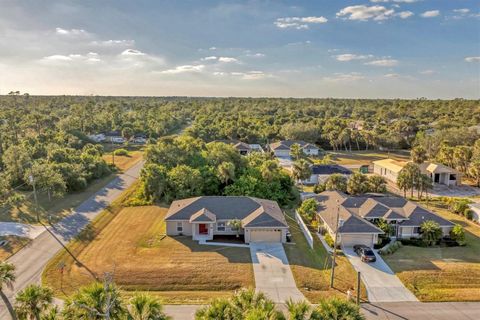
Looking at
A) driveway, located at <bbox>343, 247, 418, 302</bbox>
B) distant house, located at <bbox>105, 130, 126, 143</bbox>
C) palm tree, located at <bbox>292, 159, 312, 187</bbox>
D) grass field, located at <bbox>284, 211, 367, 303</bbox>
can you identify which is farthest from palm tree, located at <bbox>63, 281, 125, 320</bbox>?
distant house, located at <bbox>105, 130, 126, 143</bbox>

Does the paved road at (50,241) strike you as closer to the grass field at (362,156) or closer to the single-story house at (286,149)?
the single-story house at (286,149)

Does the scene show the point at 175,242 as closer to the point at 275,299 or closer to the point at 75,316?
the point at 275,299

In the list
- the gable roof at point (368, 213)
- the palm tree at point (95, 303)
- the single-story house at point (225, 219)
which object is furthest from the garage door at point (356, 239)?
the palm tree at point (95, 303)

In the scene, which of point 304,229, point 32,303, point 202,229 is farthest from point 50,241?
point 304,229

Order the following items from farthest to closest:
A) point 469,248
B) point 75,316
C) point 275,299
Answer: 1. point 469,248
2. point 275,299
3. point 75,316

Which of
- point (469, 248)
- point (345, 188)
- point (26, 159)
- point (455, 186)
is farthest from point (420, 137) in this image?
point (26, 159)

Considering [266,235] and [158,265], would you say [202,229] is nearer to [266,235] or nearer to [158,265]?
[266,235]

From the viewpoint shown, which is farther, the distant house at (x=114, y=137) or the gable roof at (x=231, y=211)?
the distant house at (x=114, y=137)
